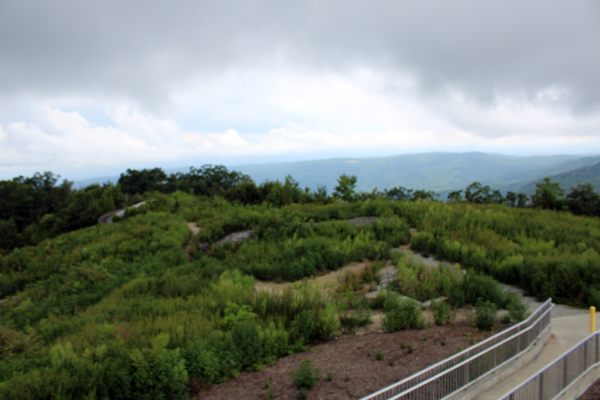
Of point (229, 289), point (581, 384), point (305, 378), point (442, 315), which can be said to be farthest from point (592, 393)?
point (229, 289)

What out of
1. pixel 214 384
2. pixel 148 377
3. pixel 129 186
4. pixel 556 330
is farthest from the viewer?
pixel 129 186

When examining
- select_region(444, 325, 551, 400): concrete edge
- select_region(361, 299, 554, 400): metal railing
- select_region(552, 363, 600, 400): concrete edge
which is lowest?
select_region(552, 363, 600, 400): concrete edge

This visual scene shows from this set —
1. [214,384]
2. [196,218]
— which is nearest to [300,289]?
[214,384]

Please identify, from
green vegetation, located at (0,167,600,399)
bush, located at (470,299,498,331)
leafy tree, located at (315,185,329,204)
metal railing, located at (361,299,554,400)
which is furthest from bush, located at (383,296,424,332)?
leafy tree, located at (315,185,329,204)

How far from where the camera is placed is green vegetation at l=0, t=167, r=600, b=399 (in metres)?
3.68

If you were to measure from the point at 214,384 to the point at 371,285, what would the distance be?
429cm

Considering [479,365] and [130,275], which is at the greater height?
[479,365]

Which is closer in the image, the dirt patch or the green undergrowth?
the green undergrowth

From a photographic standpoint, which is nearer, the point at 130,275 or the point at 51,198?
the point at 130,275

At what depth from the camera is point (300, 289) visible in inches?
242

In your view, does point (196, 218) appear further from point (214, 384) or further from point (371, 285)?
point (214, 384)

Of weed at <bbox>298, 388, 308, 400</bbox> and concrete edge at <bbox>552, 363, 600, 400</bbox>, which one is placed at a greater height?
weed at <bbox>298, 388, 308, 400</bbox>

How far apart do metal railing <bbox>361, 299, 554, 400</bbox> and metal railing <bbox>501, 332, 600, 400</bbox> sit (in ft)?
1.56

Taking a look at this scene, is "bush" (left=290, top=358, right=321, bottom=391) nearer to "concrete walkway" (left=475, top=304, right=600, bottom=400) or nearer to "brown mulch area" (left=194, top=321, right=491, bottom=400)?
"brown mulch area" (left=194, top=321, right=491, bottom=400)
